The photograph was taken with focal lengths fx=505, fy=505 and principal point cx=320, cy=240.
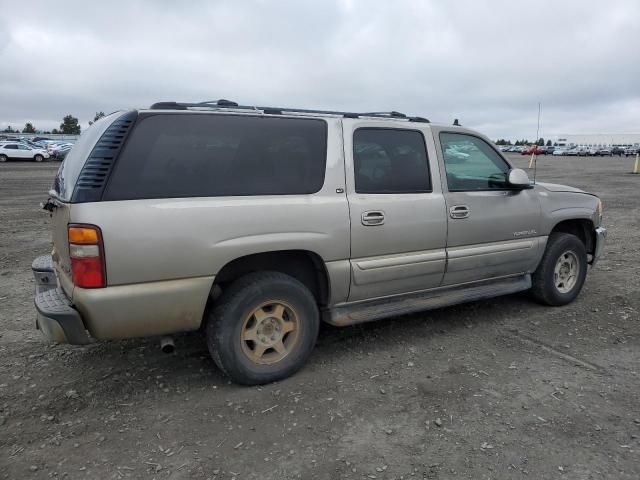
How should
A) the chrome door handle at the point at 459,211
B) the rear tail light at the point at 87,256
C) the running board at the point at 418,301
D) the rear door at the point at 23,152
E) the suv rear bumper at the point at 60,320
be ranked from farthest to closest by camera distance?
the rear door at the point at 23,152 → the chrome door handle at the point at 459,211 → the running board at the point at 418,301 → the suv rear bumper at the point at 60,320 → the rear tail light at the point at 87,256

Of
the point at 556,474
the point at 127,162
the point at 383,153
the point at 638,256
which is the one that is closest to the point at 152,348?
the point at 127,162

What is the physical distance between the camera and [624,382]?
3.57 metres

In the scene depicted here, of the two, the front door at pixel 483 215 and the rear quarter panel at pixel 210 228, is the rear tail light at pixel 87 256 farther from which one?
the front door at pixel 483 215

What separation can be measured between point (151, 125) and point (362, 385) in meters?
2.23

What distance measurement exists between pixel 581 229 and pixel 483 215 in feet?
5.60

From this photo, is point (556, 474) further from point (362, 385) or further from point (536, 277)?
point (536, 277)

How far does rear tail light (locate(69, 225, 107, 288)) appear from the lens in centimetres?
285

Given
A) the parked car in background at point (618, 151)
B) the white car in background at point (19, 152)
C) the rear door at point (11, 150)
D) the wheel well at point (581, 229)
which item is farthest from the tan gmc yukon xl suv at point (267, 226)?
the parked car in background at point (618, 151)

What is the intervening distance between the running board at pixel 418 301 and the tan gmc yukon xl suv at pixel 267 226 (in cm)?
1

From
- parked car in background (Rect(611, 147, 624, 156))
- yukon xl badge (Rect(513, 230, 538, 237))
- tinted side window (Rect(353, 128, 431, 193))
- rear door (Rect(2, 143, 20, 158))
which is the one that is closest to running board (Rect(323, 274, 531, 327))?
yukon xl badge (Rect(513, 230, 538, 237))

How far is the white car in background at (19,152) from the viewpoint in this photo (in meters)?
36.1

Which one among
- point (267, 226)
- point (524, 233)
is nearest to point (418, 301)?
point (524, 233)

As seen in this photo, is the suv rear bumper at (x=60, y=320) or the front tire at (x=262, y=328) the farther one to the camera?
the front tire at (x=262, y=328)

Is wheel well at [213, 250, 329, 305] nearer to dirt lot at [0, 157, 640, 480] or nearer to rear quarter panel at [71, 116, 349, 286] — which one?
rear quarter panel at [71, 116, 349, 286]
